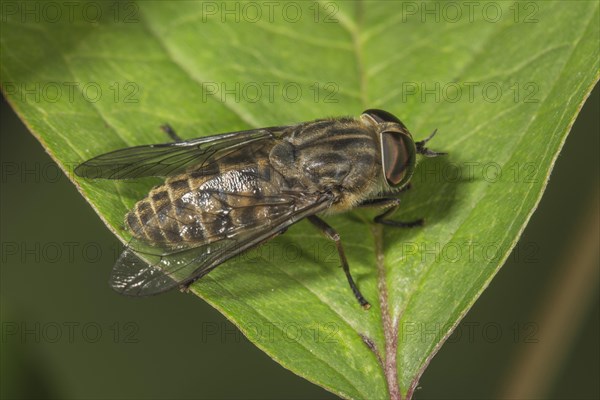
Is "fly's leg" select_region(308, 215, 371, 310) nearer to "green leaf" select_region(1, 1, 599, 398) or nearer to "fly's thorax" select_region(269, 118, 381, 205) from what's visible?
"green leaf" select_region(1, 1, 599, 398)

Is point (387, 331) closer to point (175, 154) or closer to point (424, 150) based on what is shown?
point (424, 150)

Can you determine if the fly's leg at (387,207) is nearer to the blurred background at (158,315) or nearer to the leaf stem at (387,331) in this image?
the leaf stem at (387,331)

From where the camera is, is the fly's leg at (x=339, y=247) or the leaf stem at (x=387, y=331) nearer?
the leaf stem at (x=387, y=331)

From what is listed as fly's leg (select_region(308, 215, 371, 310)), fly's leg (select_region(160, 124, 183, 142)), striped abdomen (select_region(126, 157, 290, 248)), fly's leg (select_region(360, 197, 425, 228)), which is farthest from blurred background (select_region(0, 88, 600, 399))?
fly's leg (select_region(308, 215, 371, 310))

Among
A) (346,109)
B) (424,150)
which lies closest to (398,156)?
(424,150)

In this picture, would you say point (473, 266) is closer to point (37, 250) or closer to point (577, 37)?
point (577, 37)

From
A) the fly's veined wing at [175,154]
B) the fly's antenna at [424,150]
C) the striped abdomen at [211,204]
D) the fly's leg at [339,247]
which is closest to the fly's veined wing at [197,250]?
the striped abdomen at [211,204]
